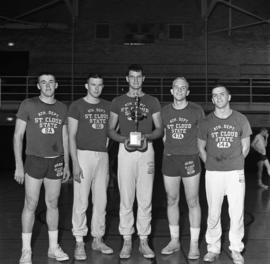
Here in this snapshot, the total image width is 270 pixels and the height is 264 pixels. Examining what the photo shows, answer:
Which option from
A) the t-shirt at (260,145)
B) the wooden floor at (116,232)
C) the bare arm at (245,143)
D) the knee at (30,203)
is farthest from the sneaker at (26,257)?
the t-shirt at (260,145)

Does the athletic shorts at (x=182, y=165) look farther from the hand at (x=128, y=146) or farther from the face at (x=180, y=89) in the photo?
the face at (x=180, y=89)

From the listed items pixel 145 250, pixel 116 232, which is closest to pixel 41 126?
pixel 145 250

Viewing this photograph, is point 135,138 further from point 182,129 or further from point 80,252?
point 80,252

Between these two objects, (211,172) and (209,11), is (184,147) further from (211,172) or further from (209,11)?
(209,11)

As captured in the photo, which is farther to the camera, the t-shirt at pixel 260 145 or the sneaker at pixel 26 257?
the t-shirt at pixel 260 145

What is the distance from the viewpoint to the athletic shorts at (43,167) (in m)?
4.65

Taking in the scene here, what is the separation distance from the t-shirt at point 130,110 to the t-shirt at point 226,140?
58 cm

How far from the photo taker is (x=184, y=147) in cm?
493

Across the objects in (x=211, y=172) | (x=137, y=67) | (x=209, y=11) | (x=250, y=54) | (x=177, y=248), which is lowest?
(x=177, y=248)

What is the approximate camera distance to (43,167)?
4.66 metres

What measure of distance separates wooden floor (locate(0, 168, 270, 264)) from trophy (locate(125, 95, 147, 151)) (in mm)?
1159

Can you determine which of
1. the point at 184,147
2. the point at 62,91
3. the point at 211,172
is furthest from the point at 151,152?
the point at 62,91

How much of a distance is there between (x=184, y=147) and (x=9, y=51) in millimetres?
15671

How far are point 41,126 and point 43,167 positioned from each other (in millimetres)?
395
